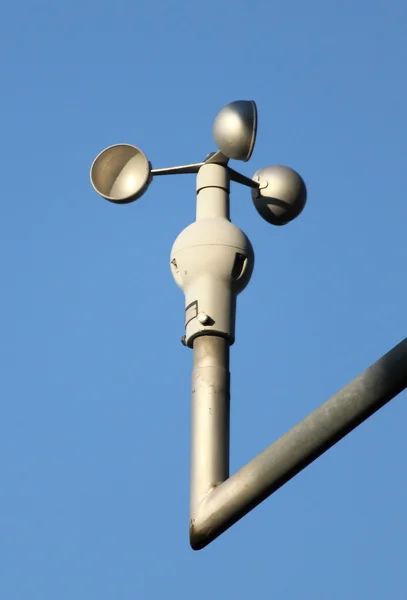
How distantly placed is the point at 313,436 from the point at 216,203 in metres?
3.28

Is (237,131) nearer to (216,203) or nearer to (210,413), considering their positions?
(216,203)

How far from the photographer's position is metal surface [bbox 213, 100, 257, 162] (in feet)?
25.4

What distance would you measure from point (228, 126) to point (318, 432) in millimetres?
2960

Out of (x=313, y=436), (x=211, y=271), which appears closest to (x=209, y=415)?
(x=211, y=271)

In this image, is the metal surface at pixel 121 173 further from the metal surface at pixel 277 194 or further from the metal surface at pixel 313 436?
the metal surface at pixel 313 436

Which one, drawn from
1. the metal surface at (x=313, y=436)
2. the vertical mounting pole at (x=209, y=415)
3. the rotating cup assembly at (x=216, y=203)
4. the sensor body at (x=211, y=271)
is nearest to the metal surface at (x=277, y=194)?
the rotating cup assembly at (x=216, y=203)

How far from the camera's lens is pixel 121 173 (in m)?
8.79

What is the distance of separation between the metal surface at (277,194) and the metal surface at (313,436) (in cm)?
318

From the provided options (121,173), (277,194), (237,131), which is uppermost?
(121,173)

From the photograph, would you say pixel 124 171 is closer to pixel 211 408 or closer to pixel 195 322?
pixel 195 322

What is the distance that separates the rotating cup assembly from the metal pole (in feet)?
0.41

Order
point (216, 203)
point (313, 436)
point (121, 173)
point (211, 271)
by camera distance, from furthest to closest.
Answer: point (121, 173), point (216, 203), point (211, 271), point (313, 436)

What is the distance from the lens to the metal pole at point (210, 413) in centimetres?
703

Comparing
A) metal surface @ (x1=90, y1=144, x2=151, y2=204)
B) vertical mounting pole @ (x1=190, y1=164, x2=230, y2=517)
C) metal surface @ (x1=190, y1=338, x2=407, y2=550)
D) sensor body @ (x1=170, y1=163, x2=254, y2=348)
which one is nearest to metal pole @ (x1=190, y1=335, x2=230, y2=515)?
vertical mounting pole @ (x1=190, y1=164, x2=230, y2=517)
